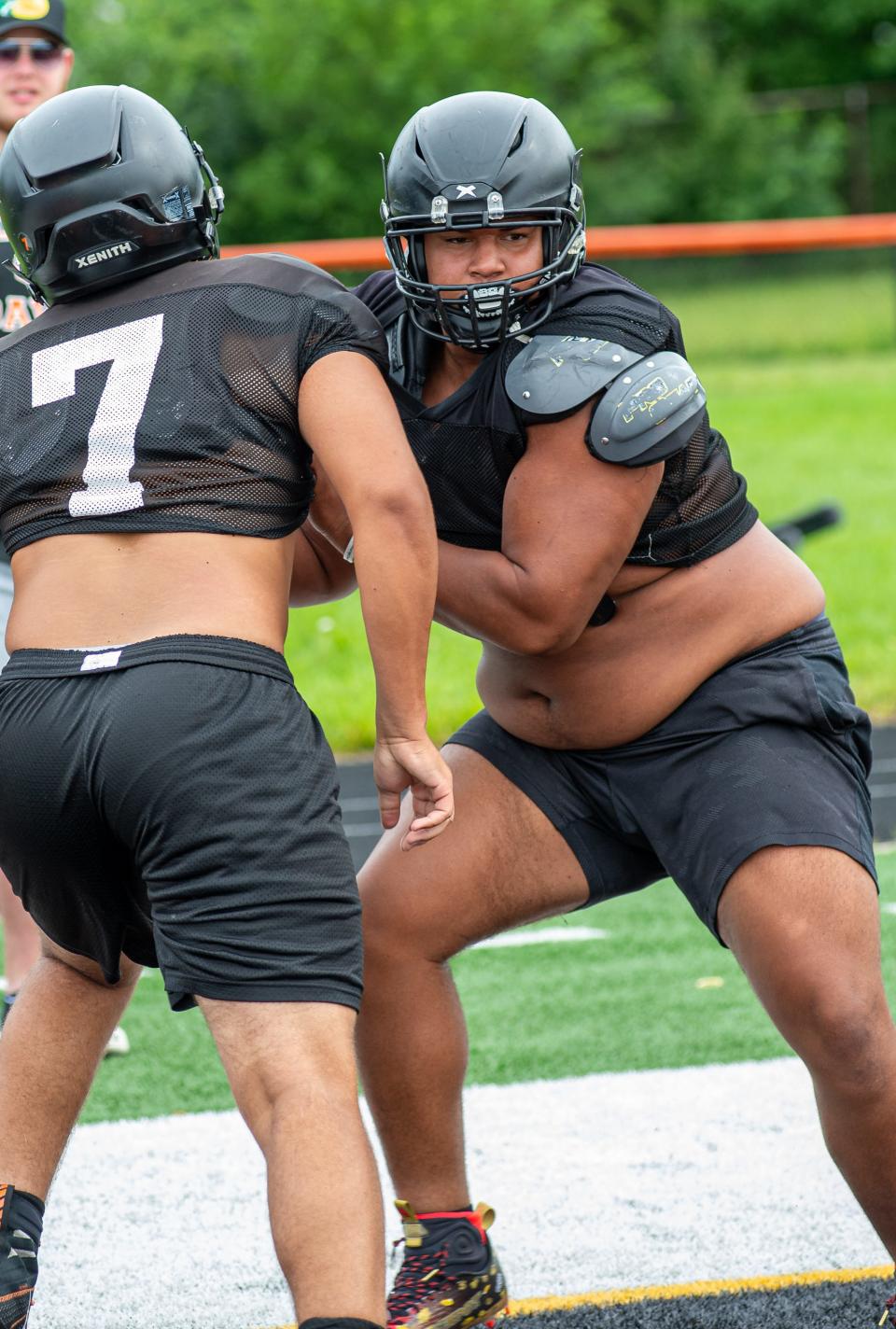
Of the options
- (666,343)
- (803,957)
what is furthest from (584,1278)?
(666,343)

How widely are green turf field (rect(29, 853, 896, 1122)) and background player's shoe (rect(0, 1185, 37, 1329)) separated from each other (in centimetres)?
148

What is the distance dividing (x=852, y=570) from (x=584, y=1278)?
9.58 metres

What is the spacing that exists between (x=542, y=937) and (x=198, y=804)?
348 cm

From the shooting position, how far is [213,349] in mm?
2568

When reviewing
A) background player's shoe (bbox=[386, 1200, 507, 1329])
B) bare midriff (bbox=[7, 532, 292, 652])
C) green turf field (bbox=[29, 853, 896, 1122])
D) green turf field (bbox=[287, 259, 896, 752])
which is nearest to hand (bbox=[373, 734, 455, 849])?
bare midriff (bbox=[7, 532, 292, 652])

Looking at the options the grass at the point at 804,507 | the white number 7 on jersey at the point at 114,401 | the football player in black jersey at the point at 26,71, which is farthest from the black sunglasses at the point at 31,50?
the grass at the point at 804,507

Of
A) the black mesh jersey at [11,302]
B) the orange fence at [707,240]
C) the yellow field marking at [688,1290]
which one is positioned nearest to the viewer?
the yellow field marking at [688,1290]

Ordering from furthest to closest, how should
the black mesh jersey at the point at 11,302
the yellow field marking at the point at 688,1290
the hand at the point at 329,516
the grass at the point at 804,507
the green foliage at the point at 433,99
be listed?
the green foliage at the point at 433,99
the grass at the point at 804,507
the black mesh jersey at the point at 11,302
the yellow field marking at the point at 688,1290
the hand at the point at 329,516

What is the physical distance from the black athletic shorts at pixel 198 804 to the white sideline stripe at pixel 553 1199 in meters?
1.04

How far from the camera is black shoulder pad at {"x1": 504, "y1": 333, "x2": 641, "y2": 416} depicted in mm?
2787

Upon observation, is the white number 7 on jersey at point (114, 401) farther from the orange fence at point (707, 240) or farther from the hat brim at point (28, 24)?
the orange fence at point (707, 240)

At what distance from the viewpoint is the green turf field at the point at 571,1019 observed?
4.46 meters

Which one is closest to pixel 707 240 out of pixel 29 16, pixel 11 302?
pixel 29 16

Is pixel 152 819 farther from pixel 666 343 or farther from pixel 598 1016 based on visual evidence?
pixel 598 1016
